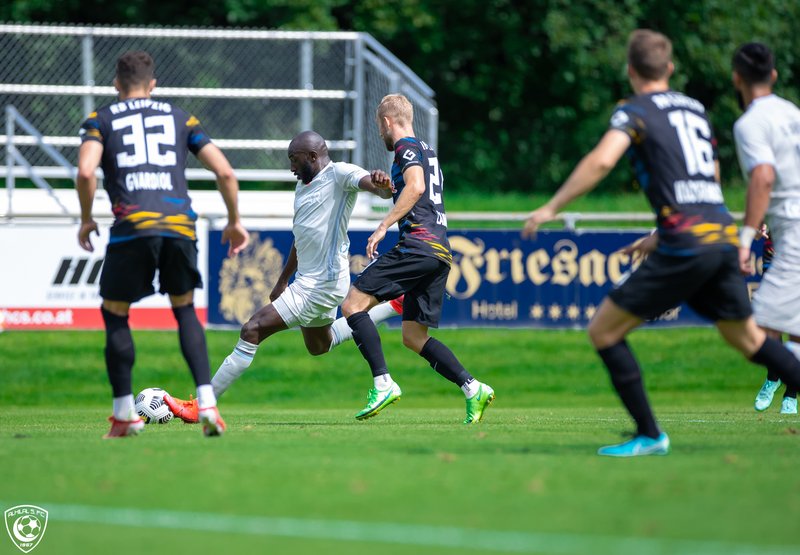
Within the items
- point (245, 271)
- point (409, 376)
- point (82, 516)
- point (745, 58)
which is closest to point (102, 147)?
point (82, 516)

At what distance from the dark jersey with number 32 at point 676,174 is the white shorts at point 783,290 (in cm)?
123

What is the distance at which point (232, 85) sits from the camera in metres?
18.8

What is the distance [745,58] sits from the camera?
24.4 feet

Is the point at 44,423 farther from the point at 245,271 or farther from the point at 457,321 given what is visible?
the point at 457,321

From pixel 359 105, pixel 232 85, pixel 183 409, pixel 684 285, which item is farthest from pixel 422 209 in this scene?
pixel 232 85

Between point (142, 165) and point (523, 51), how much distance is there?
2263 centimetres

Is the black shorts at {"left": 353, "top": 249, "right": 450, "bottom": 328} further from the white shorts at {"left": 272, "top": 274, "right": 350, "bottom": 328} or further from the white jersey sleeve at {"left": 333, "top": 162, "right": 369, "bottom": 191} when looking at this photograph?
the white jersey sleeve at {"left": 333, "top": 162, "right": 369, "bottom": 191}

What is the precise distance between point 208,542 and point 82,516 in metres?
0.79

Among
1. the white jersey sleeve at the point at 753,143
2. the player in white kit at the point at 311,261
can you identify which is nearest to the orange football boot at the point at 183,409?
the player in white kit at the point at 311,261

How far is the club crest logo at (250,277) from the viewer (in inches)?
611

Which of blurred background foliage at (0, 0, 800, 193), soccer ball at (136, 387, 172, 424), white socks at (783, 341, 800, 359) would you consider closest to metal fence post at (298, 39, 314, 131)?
blurred background foliage at (0, 0, 800, 193)

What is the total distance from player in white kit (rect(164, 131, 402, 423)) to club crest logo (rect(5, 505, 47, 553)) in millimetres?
4150

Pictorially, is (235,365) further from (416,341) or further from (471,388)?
(471,388)

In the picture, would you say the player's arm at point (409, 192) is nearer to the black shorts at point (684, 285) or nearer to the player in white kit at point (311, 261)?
the player in white kit at point (311, 261)
